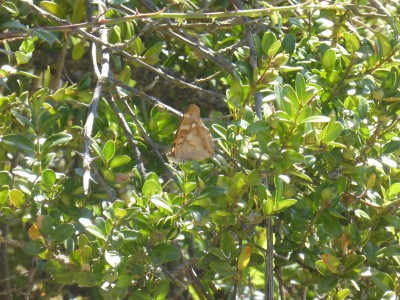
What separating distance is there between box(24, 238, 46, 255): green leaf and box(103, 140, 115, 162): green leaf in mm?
219

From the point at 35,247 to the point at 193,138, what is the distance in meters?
0.36

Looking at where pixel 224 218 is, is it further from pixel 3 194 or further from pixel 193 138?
pixel 3 194

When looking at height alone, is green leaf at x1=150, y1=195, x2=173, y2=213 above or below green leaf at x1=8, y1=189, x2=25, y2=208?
above

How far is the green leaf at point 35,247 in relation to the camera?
4.50 ft

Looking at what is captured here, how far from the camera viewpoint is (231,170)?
1536 millimetres

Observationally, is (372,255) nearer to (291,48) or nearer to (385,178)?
(385,178)

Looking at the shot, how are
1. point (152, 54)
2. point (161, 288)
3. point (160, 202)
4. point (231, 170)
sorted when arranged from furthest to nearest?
point (152, 54) → point (231, 170) → point (161, 288) → point (160, 202)

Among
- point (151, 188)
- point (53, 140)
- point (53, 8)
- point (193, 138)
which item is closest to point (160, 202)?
point (151, 188)

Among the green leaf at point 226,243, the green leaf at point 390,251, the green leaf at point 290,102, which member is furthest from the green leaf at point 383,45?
the green leaf at point 226,243

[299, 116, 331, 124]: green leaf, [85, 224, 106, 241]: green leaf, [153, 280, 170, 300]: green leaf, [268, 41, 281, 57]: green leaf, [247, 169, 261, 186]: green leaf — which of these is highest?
[268, 41, 281, 57]: green leaf

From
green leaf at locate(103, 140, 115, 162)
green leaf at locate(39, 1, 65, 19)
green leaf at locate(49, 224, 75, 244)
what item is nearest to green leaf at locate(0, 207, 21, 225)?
green leaf at locate(49, 224, 75, 244)

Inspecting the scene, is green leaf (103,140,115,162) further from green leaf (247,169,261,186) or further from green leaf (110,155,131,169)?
green leaf (247,169,261,186)

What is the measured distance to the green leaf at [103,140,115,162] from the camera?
1487 millimetres

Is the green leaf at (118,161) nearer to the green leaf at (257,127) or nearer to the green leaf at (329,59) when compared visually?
the green leaf at (257,127)
